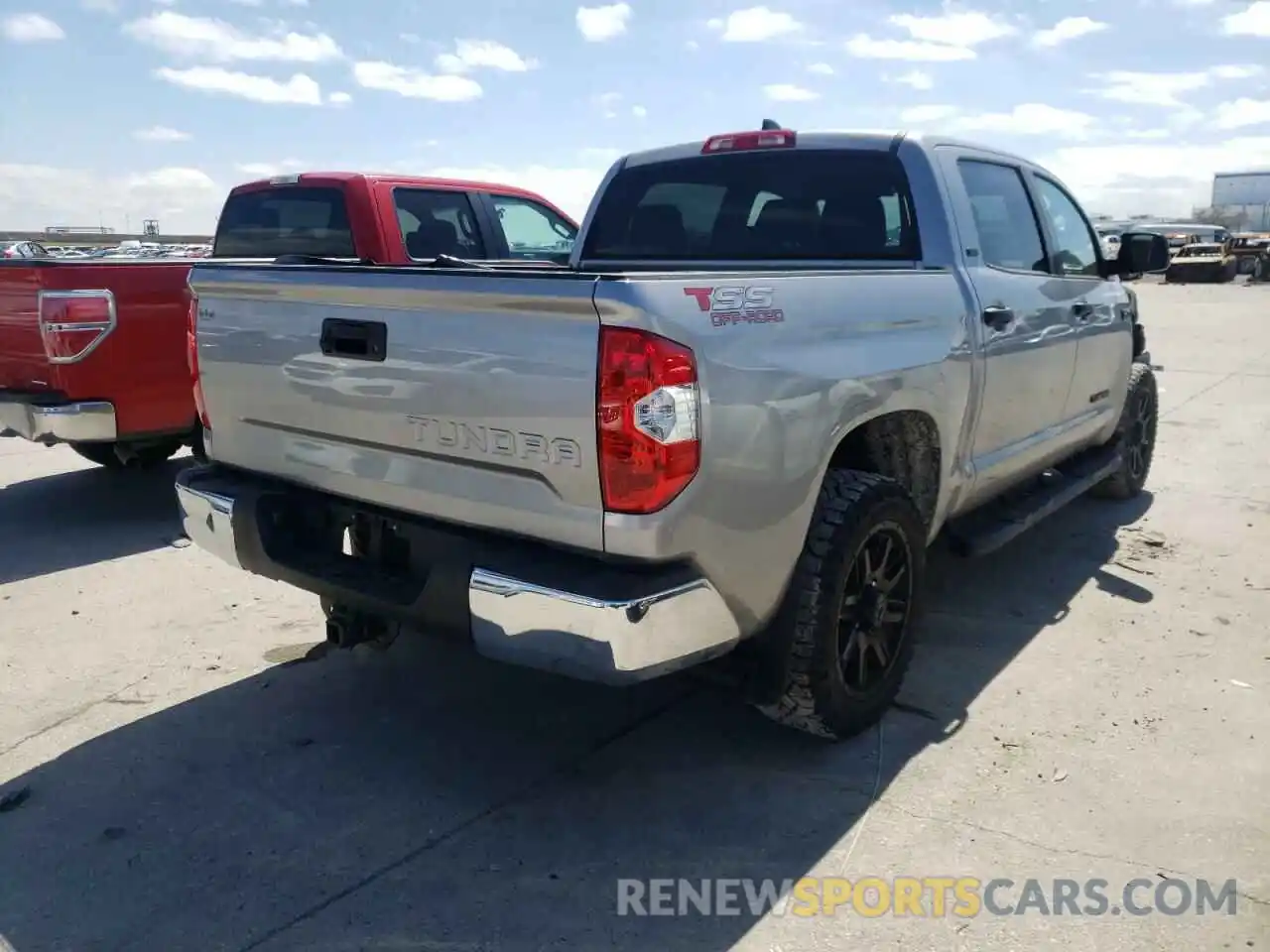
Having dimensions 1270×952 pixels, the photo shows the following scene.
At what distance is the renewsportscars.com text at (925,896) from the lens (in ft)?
8.28

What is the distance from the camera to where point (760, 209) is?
4180mm

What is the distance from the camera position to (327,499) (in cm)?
310

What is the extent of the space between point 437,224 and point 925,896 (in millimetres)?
5561

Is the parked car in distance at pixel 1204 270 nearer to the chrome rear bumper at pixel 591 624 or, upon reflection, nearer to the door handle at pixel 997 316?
the door handle at pixel 997 316

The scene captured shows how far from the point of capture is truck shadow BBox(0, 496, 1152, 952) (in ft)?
8.14

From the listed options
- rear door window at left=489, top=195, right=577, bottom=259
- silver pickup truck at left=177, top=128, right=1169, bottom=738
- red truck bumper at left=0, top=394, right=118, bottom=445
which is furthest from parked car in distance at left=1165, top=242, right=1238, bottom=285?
red truck bumper at left=0, top=394, right=118, bottom=445

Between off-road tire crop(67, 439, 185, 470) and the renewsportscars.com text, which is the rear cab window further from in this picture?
off-road tire crop(67, 439, 185, 470)

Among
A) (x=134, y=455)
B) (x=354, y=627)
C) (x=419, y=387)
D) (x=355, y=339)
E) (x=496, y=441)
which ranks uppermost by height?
(x=355, y=339)

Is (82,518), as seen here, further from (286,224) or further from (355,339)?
(355,339)

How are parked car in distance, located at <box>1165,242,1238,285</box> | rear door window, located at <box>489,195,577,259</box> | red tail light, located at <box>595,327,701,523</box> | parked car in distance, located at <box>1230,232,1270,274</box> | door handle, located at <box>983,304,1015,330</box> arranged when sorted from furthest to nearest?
parked car in distance, located at <box>1230,232,1270,274</box>, parked car in distance, located at <box>1165,242,1238,285</box>, rear door window, located at <box>489,195,577,259</box>, door handle, located at <box>983,304,1015,330</box>, red tail light, located at <box>595,327,701,523</box>

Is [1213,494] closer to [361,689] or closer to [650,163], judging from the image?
[650,163]

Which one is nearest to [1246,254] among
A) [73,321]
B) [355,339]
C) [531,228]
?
[531,228]

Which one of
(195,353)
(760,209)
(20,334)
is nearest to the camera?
(195,353)

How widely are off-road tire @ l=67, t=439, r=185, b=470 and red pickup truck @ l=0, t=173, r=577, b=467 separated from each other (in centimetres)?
2
